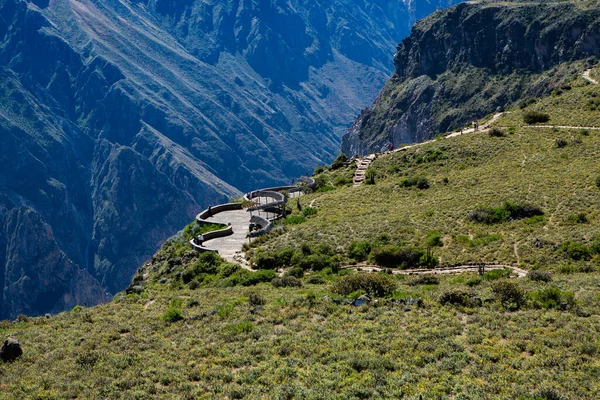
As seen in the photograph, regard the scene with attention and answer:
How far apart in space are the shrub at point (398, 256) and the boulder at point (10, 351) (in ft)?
71.6

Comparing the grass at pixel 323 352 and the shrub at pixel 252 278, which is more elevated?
the shrub at pixel 252 278

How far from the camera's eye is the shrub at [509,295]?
24000 mm

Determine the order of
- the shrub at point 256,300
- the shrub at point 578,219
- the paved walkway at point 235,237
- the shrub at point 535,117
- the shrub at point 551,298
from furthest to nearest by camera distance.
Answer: the shrub at point 535,117, the paved walkway at point 235,237, the shrub at point 578,219, the shrub at point 256,300, the shrub at point 551,298

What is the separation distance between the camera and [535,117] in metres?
69.1

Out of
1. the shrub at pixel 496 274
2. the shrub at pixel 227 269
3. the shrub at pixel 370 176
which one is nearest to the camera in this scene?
the shrub at pixel 496 274

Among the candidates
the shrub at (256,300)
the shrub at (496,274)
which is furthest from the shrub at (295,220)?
the shrub at (256,300)

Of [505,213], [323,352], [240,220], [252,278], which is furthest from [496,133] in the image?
[323,352]

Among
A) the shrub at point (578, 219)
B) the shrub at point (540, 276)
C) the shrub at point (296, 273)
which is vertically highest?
the shrub at point (578, 219)

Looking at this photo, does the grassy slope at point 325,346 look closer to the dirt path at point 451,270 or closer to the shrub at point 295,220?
the dirt path at point 451,270

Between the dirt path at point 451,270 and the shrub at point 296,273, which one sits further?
the shrub at point 296,273

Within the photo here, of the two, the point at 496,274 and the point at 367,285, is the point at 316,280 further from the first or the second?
the point at 496,274

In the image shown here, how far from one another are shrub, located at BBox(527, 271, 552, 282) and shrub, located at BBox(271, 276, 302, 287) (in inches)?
463

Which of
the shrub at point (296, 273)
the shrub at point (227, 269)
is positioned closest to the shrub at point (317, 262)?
the shrub at point (296, 273)

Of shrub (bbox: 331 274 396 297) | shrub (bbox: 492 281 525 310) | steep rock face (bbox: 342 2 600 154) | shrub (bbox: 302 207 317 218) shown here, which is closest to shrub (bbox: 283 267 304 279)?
shrub (bbox: 331 274 396 297)
